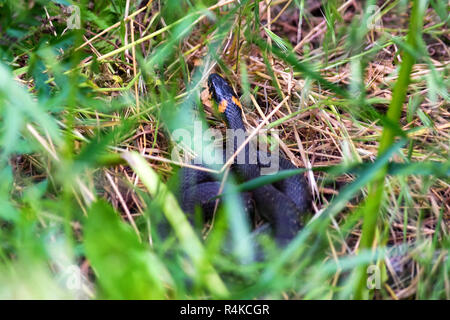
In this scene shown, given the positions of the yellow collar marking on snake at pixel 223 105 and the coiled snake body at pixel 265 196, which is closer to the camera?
the coiled snake body at pixel 265 196

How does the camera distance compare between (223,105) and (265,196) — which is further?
(223,105)

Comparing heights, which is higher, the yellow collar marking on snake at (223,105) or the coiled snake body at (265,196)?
the yellow collar marking on snake at (223,105)

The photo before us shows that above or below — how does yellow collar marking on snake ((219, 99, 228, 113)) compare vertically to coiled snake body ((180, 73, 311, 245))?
above

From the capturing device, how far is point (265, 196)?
119 inches

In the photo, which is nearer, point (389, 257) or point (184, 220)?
point (184, 220)

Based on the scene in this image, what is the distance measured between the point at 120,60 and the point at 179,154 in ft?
3.03

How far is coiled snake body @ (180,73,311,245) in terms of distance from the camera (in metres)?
2.74

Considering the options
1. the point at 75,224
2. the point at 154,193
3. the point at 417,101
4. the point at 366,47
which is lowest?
the point at 75,224

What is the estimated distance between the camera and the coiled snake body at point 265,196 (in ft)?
8.98

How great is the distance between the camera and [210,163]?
305 cm

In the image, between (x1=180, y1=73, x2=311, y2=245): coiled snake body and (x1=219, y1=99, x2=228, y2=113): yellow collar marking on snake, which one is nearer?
(x1=180, y1=73, x2=311, y2=245): coiled snake body

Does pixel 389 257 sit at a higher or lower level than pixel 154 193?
lower
